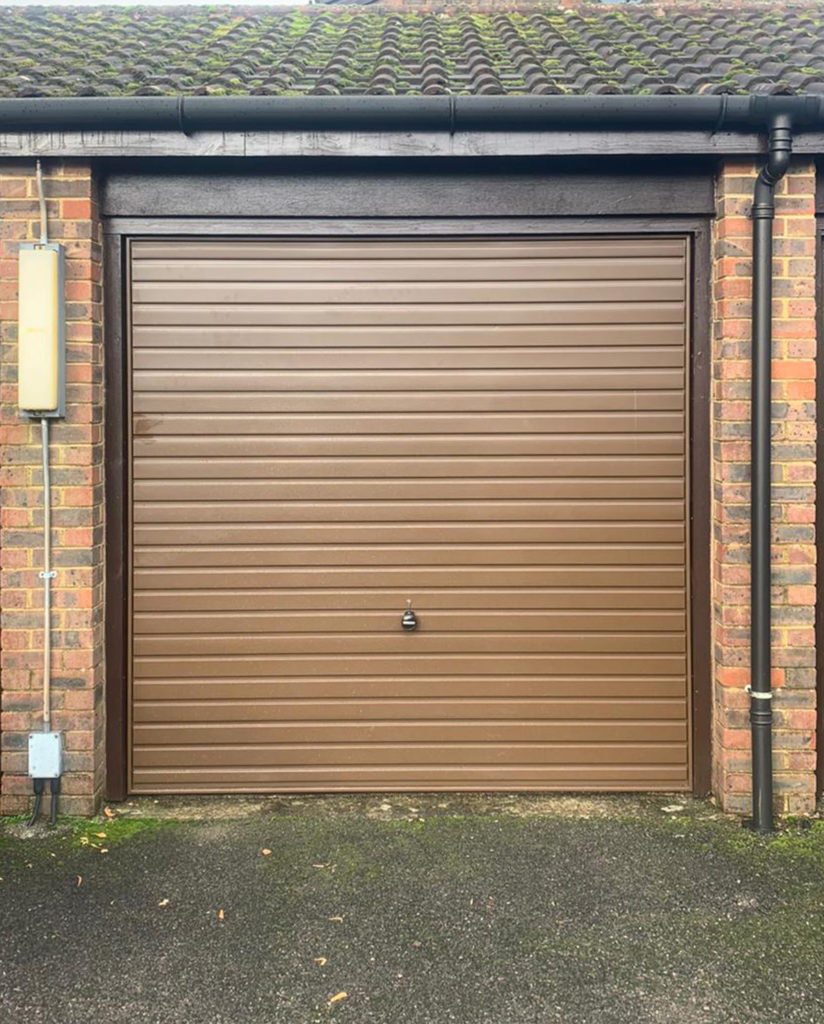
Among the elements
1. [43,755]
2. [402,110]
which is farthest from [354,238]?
[43,755]

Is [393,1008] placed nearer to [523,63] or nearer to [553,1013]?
[553,1013]

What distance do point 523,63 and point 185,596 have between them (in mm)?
3330

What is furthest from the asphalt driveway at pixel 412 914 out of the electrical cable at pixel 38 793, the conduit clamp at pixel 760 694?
the conduit clamp at pixel 760 694

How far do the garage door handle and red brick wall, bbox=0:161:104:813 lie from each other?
1.51 metres

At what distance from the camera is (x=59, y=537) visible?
3.90m

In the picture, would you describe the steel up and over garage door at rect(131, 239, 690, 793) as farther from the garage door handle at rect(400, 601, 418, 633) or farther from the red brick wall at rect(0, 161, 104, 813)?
the red brick wall at rect(0, 161, 104, 813)

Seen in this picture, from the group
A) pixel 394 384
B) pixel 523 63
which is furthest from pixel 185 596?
pixel 523 63

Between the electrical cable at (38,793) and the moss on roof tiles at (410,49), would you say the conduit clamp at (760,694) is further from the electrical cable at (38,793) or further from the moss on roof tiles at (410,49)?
the electrical cable at (38,793)

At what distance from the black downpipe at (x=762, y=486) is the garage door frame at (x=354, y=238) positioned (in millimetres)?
296

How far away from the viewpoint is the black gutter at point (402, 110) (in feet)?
12.0

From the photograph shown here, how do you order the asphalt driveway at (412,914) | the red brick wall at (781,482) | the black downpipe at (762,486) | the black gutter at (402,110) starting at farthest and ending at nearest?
the red brick wall at (781,482)
the black downpipe at (762,486)
the black gutter at (402,110)
the asphalt driveway at (412,914)

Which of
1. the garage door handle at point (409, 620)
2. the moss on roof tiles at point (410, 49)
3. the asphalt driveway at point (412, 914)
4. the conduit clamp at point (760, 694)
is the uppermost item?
the moss on roof tiles at point (410, 49)

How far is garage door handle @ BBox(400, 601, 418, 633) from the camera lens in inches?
163

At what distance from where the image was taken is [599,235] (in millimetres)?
4113
